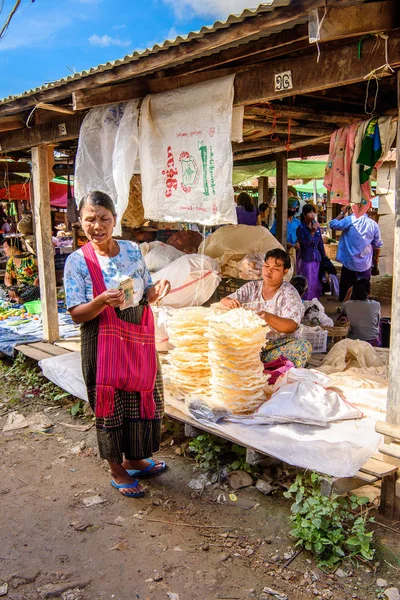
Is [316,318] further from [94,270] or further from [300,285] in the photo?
[94,270]

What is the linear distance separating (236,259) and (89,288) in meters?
3.53

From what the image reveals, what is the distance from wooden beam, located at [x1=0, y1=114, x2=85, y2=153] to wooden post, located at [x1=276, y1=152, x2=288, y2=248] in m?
3.74

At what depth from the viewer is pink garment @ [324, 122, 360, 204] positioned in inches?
165

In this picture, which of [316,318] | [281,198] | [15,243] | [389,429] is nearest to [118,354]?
[389,429]

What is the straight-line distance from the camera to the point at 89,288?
3.22 meters

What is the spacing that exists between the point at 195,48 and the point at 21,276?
20.9 feet

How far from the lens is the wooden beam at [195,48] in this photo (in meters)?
3.00

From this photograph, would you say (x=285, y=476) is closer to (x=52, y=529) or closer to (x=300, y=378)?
(x=300, y=378)

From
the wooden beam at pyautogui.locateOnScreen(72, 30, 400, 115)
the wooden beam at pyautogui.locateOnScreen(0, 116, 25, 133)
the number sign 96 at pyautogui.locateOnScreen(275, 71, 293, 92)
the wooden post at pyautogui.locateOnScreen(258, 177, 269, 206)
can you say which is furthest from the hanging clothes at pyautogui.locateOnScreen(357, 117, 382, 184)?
the wooden post at pyautogui.locateOnScreen(258, 177, 269, 206)

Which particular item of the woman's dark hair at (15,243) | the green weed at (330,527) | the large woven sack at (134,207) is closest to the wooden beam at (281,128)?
the large woven sack at (134,207)

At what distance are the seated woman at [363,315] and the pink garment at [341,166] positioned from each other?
6.27 ft

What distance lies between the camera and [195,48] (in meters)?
3.55

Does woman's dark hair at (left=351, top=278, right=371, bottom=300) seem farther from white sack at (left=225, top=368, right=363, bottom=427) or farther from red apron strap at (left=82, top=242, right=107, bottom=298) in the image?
red apron strap at (left=82, top=242, right=107, bottom=298)

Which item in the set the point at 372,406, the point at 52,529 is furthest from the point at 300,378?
the point at 52,529
